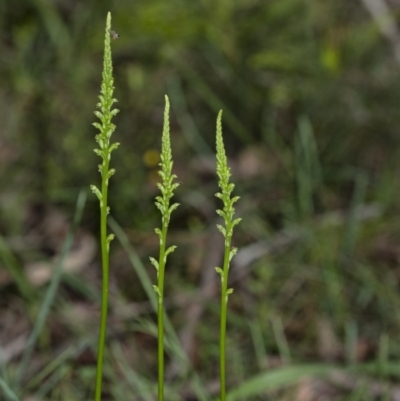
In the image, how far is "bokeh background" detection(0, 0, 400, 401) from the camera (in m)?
2.07

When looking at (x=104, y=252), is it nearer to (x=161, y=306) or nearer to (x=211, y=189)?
(x=161, y=306)

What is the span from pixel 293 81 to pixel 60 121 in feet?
3.54

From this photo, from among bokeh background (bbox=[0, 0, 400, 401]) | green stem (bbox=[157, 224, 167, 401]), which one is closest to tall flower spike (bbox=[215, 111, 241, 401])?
green stem (bbox=[157, 224, 167, 401])

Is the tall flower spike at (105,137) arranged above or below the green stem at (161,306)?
above

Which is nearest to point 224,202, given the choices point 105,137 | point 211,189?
point 105,137

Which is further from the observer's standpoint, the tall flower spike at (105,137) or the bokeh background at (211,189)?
the bokeh background at (211,189)

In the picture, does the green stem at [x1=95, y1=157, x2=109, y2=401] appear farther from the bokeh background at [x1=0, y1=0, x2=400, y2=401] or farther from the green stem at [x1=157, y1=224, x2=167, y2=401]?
the bokeh background at [x1=0, y1=0, x2=400, y2=401]

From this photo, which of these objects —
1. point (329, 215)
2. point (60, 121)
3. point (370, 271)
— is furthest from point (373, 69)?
point (60, 121)

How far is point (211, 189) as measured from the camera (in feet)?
9.36

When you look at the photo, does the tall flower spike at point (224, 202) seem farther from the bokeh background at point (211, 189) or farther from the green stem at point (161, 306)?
the bokeh background at point (211, 189)

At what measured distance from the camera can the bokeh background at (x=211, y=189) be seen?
2.07 metres

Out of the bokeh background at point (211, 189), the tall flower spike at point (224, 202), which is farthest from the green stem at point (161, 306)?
the bokeh background at point (211, 189)

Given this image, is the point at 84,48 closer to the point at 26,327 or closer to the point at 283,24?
the point at 283,24

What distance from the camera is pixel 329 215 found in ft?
8.46
